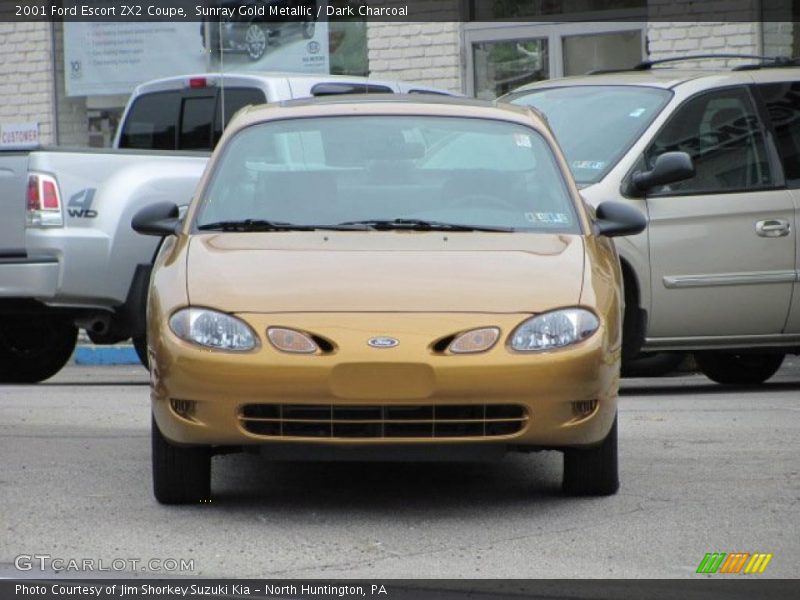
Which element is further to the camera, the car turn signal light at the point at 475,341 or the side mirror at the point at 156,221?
the side mirror at the point at 156,221

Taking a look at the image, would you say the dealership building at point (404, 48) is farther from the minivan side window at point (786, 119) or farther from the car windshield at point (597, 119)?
the car windshield at point (597, 119)

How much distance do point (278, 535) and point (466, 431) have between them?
0.75m

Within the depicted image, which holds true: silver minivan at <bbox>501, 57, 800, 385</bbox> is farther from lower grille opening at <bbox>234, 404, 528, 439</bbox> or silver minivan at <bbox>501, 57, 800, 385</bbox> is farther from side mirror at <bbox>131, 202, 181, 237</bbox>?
lower grille opening at <bbox>234, 404, 528, 439</bbox>

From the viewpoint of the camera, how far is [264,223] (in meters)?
7.39

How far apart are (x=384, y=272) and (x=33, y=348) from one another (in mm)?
6044

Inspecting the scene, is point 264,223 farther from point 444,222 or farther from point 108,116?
point 108,116

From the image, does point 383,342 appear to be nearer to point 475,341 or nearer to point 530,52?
point 475,341

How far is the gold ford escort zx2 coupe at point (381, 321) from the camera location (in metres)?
6.46

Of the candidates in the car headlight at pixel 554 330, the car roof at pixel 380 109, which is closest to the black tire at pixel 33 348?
the car roof at pixel 380 109

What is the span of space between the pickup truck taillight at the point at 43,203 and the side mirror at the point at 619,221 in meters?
4.36

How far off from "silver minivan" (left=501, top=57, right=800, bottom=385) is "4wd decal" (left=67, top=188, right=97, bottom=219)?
9.04 feet

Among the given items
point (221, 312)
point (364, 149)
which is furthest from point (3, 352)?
point (221, 312)

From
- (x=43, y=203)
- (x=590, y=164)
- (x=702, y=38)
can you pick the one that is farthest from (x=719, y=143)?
(x=702, y=38)

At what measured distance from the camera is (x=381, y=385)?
643 centimetres
